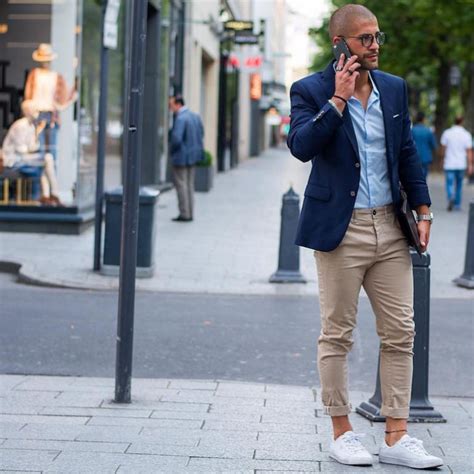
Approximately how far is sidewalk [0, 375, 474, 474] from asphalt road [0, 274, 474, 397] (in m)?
0.56

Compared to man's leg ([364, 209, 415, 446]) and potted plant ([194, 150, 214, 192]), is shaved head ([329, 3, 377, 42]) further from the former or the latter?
potted plant ([194, 150, 214, 192])

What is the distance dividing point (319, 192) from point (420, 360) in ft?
4.90

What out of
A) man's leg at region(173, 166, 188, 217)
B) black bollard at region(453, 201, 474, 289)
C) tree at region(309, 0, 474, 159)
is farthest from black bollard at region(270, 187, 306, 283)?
tree at region(309, 0, 474, 159)

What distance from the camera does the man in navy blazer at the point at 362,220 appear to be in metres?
4.70

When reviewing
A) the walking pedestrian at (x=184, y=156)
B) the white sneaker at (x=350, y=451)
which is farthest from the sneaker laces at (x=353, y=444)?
the walking pedestrian at (x=184, y=156)

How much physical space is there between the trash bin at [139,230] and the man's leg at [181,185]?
5760 millimetres

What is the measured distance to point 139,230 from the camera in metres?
11.1

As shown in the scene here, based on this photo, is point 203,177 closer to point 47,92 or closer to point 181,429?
point 47,92

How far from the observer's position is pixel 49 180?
50.7 feet

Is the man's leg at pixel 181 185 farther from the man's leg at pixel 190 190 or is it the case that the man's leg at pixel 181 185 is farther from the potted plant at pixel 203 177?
the potted plant at pixel 203 177

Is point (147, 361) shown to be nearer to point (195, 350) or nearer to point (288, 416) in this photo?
point (195, 350)

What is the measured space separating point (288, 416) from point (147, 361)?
1.89m

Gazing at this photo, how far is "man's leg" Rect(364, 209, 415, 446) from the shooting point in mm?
4793

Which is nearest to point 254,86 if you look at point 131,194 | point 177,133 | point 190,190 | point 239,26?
point 239,26
